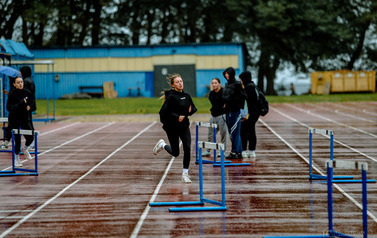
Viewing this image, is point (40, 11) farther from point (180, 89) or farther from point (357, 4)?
point (180, 89)

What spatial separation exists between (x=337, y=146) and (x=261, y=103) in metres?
3.42

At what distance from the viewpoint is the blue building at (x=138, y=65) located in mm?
47750

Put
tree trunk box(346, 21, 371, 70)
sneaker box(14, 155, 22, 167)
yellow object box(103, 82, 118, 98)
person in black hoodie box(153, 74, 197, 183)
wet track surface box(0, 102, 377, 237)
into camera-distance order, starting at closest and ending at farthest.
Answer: wet track surface box(0, 102, 377, 237) < person in black hoodie box(153, 74, 197, 183) < sneaker box(14, 155, 22, 167) < yellow object box(103, 82, 118, 98) < tree trunk box(346, 21, 371, 70)

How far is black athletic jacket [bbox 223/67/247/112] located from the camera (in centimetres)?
1258

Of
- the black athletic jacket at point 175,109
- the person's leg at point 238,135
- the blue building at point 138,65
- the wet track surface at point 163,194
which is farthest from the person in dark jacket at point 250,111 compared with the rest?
the blue building at point 138,65

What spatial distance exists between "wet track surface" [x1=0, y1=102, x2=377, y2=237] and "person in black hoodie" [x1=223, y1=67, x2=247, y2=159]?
666 mm

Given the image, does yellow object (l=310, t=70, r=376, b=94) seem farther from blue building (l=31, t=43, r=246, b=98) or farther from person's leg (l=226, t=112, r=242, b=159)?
person's leg (l=226, t=112, r=242, b=159)

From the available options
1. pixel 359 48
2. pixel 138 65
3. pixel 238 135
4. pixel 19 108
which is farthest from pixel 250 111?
pixel 359 48

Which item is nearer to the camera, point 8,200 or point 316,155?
point 8,200

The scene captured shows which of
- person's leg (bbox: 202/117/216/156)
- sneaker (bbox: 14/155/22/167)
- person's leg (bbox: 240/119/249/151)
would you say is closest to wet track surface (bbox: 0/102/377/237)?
sneaker (bbox: 14/155/22/167)

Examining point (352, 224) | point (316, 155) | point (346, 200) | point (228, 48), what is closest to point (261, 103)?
point (316, 155)

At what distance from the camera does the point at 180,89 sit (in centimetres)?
1010

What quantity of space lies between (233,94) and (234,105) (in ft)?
0.90

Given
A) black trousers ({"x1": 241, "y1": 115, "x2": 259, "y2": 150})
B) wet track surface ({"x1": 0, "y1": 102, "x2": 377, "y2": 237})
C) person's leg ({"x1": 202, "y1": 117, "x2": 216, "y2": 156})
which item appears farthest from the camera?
person's leg ({"x1": 202, "y1": 117, "x2": 216, "y2": 156})
